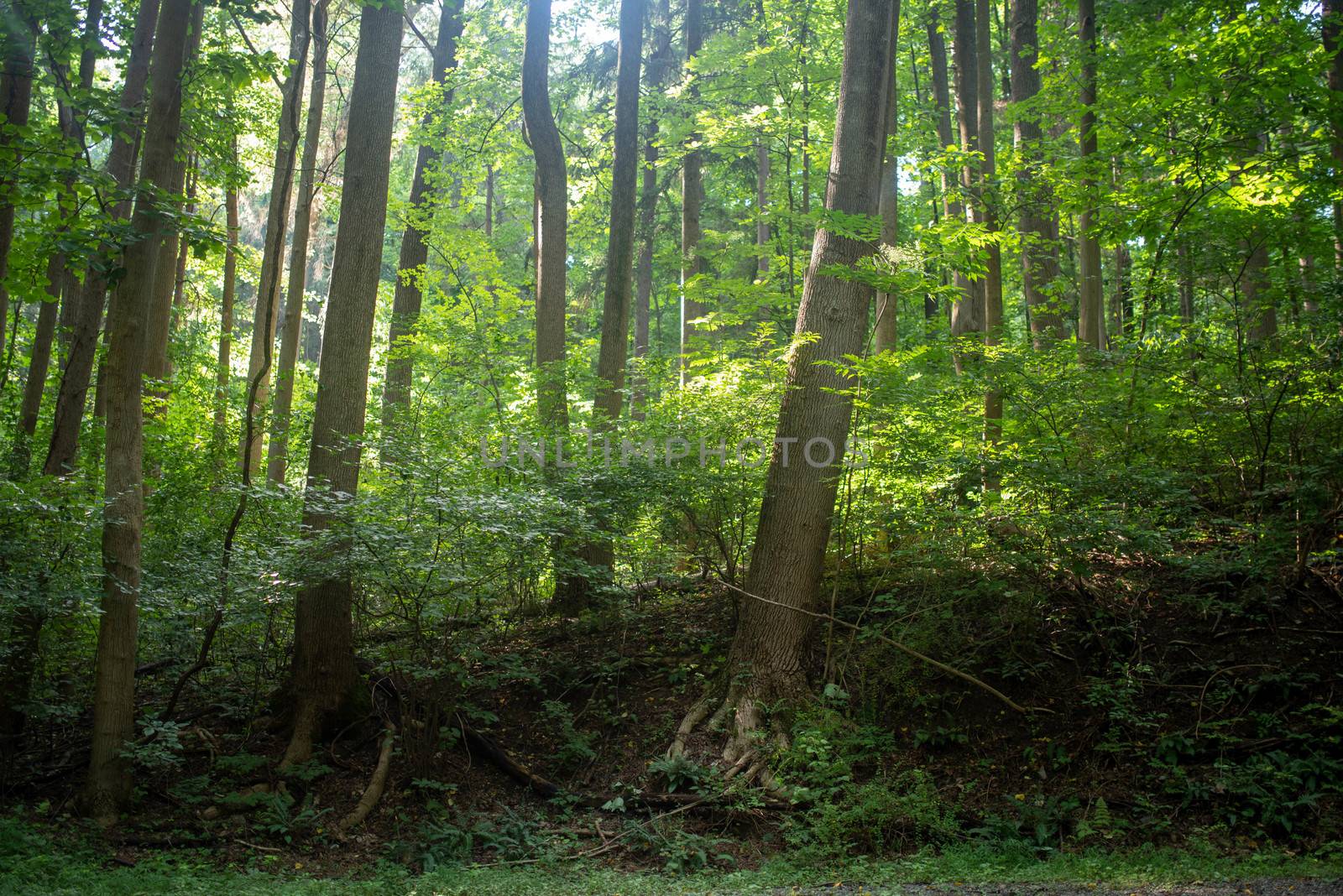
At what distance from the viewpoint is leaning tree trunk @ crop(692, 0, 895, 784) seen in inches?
314

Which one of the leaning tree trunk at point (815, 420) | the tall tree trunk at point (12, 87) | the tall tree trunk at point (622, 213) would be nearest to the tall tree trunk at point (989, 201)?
the leaning tree trunk at point (815, 420)

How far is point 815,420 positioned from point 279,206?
732 cm

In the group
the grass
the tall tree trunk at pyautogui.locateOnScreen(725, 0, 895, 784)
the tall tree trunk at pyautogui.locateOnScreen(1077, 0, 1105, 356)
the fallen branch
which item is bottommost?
the grass

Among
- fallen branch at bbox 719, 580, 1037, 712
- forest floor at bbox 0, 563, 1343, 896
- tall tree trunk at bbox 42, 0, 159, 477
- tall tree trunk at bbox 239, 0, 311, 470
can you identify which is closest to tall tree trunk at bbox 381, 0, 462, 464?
tall tree trunk at bbox 239, 0, 311, 470

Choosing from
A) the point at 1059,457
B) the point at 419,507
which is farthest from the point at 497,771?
the point at 1059,457

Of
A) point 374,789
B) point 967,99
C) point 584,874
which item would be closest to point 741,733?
point 584,874

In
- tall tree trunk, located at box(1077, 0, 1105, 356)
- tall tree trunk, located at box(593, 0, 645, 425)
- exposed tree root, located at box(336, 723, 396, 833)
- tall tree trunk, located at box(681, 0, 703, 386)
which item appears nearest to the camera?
exposed tree root, located at box(336, 723, 396, 833)

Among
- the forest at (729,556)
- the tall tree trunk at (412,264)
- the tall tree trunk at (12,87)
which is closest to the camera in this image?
the forest at (729,556)

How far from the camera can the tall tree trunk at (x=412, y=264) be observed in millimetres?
11891

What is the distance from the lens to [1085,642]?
7270 millimetres

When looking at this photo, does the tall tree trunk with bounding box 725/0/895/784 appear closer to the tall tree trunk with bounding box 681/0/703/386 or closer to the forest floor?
the forest floor

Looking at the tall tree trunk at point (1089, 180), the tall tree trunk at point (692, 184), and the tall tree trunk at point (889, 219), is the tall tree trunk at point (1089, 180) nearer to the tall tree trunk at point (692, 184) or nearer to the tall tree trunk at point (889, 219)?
the tall tree trunk at point (889, 219)

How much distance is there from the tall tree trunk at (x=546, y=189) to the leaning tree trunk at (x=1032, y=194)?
19.1 feet

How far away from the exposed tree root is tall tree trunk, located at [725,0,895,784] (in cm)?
297
